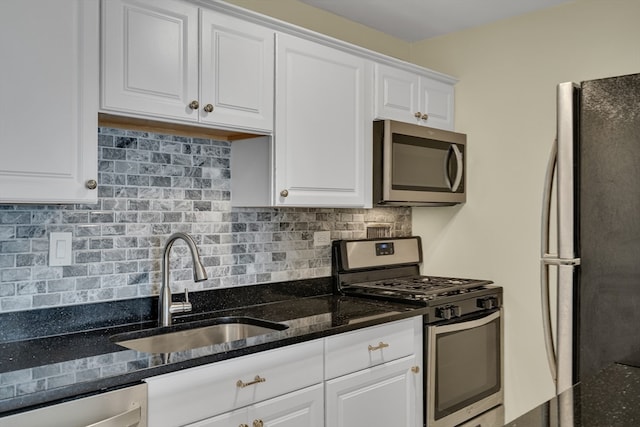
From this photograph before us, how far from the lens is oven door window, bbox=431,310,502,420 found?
2707mm

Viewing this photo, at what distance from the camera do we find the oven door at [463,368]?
105 inches

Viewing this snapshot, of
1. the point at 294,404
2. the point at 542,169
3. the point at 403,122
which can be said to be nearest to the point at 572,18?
the point at 542,169

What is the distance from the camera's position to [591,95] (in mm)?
1693

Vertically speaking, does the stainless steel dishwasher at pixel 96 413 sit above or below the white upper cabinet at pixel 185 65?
below

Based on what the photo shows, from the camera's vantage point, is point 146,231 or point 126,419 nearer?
point 126,419

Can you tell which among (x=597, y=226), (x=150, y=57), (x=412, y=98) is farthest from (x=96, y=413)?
(x=412, y=98)

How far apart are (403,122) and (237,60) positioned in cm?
105

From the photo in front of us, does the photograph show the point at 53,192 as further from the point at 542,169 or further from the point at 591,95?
the point at 542,169

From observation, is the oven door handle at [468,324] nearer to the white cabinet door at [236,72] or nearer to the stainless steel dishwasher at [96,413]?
the white cabinet door at [236,72]

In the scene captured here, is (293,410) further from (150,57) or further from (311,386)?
(150,57)

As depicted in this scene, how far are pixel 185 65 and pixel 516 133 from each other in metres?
1.91

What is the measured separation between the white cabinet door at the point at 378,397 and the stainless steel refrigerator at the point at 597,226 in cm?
83

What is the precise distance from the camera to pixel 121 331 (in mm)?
2070

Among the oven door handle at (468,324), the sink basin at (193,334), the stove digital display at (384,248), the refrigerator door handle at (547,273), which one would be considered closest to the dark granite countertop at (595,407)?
the refrigerator door handle at (547,273)
